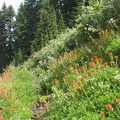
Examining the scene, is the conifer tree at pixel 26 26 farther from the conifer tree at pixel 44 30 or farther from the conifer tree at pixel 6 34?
the conifer tree at pixel 44 30

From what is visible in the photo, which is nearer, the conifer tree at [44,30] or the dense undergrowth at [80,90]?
the dense undergrowth at [80,90]

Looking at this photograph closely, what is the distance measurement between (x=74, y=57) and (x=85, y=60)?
64 cm

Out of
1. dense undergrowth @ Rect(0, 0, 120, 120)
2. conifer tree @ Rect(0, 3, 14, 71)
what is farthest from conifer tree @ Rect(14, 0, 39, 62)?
dense undergrowth @ Rect(0, 0, 120, 120)

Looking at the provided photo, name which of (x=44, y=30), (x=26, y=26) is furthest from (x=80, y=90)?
(x=26, y=26)

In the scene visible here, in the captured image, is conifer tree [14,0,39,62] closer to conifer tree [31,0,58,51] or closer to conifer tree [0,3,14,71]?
conifer tree [0,3,14,71]

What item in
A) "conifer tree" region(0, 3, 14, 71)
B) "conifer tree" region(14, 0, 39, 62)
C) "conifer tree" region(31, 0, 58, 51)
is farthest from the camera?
"conifer tree" region(0, 3, 14, 71)

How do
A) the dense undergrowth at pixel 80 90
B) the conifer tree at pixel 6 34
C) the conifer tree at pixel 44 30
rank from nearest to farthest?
1. the dense undergrowth at pixel 80 90
2. the conifer tree at pixel 44 30
3. the conifer tree at pixel 6 34

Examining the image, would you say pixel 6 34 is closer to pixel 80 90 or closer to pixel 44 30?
pixel 44 30

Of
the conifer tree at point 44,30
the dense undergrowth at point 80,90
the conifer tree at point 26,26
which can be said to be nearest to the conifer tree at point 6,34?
the conifer tree at point 26,26

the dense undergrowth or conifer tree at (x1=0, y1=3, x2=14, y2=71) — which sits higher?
conifer tree at (x1=0, y1=3, x2=14, y2=71)

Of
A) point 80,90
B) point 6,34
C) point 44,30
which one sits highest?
point 6,34

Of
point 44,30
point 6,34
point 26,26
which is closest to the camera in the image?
point 44,30

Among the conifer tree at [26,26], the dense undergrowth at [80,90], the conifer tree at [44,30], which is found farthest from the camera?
the conifer tree at [26,26]

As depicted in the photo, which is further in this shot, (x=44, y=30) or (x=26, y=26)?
(x=26, y=26)
